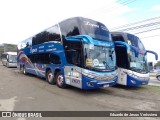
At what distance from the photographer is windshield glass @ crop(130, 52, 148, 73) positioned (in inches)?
427

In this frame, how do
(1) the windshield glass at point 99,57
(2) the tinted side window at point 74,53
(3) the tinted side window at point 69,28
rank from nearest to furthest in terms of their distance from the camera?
(1) the windshield glass at point 99,57
(2) the tinted side window at point 74,53
(3) the tinted side window at point 69,28

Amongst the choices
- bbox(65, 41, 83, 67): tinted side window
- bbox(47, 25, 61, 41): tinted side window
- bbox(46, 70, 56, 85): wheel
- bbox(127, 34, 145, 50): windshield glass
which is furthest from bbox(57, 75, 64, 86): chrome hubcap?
bbox(127, 34, 145, 50): windshield glass

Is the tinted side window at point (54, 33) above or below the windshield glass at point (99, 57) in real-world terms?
above

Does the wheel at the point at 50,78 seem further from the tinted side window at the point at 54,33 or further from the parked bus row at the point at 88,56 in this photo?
the tinted side window at the point at 54,33

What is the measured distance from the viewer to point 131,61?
1083 cm

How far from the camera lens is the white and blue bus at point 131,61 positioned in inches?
421

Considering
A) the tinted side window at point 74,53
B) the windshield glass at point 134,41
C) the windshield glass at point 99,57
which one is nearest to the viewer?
the windshield glass at point 99,57

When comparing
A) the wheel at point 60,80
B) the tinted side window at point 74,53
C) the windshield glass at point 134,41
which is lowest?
the wheel at point 60,80

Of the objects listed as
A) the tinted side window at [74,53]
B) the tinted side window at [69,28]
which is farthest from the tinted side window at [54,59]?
the tinted side window at [69,28]

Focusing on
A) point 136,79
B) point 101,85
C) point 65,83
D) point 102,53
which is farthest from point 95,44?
point 136,79

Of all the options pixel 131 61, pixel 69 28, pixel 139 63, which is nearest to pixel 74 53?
pixel 69 28

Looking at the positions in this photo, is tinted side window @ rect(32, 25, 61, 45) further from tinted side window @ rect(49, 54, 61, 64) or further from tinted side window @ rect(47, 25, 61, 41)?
tinted side window @ rect(49, 54, 61, 64)

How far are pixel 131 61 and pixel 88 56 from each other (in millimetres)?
3713

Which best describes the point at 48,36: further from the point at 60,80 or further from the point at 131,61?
the point at 131,61
